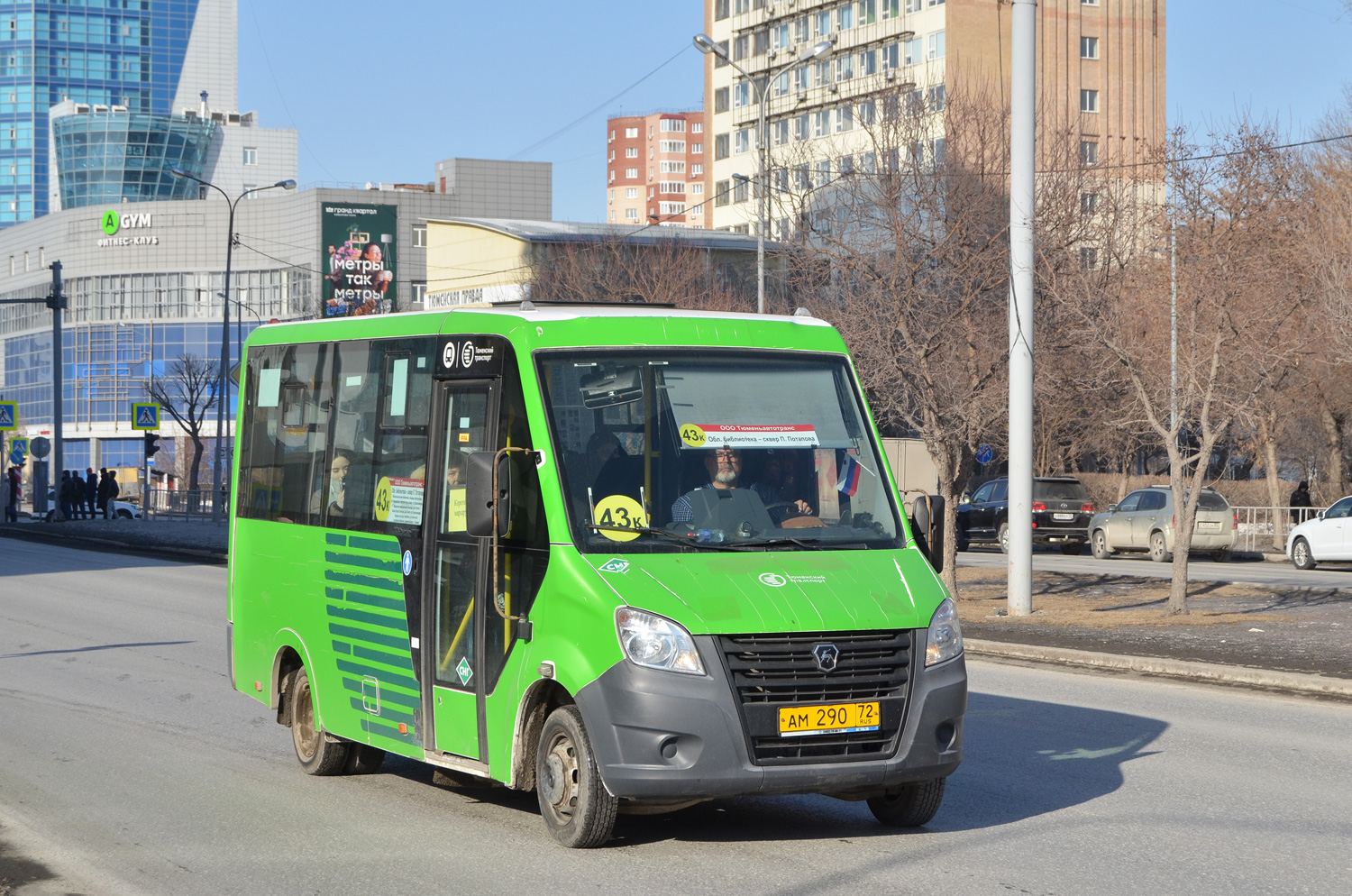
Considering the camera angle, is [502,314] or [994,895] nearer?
[994,895]

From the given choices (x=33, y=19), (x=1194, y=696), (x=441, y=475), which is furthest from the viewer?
(x=33, y=19)

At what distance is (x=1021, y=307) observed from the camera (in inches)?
758

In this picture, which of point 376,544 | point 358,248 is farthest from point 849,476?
point 358,248

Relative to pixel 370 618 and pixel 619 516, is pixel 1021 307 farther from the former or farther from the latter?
pixel 619 516

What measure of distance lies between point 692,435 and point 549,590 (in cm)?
101

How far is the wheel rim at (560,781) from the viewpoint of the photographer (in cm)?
707

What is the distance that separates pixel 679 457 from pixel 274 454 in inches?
137

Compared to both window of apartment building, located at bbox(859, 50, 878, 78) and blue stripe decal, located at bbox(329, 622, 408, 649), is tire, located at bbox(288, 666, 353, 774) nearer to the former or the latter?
blue stripe decal, located at bbox(329, 622, 408, 649)

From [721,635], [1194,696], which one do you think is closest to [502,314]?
[721,635]

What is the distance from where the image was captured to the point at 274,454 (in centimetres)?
985

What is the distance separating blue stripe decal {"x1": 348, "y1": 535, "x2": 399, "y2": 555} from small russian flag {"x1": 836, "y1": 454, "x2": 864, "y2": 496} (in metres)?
2.32

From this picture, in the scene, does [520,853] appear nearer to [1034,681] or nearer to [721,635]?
[721,635]

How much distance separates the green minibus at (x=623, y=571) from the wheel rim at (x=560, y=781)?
17mm

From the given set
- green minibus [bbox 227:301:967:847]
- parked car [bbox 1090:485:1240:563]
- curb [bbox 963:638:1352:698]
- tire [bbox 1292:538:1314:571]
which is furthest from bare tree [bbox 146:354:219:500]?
green minibus [bbox 227:301:967:847]
